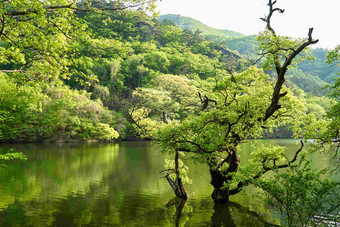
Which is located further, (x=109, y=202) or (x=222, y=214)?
(x=109, y=202)

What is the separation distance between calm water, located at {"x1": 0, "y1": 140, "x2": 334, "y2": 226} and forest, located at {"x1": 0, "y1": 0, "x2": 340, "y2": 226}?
1.16m

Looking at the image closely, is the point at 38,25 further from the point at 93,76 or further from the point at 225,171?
the point at 225,171

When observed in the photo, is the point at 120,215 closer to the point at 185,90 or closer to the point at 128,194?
the point at 128,194

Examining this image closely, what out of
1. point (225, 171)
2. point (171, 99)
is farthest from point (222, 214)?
point (171, 99)

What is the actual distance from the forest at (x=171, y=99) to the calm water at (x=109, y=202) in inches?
45.5

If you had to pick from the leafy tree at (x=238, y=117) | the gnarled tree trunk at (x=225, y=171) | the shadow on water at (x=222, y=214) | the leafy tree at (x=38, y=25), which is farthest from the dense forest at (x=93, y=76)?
the shadow on water at (x=222, y=214)

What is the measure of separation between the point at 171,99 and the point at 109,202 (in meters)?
39.8

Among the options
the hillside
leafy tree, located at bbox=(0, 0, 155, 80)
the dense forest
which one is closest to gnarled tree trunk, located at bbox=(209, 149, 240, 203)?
the dense forest

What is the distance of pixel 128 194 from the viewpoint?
13.4 metres

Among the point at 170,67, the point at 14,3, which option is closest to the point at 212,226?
the point at 14,3

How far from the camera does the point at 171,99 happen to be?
5088 centimetres

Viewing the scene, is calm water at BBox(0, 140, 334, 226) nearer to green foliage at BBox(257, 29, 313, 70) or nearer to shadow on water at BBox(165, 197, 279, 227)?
shadow on water at BBox(165, 197, 279, 227)

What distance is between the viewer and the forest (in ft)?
21.5

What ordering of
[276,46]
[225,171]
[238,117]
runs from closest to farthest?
[276,46] → [238,117] → [225,171]
